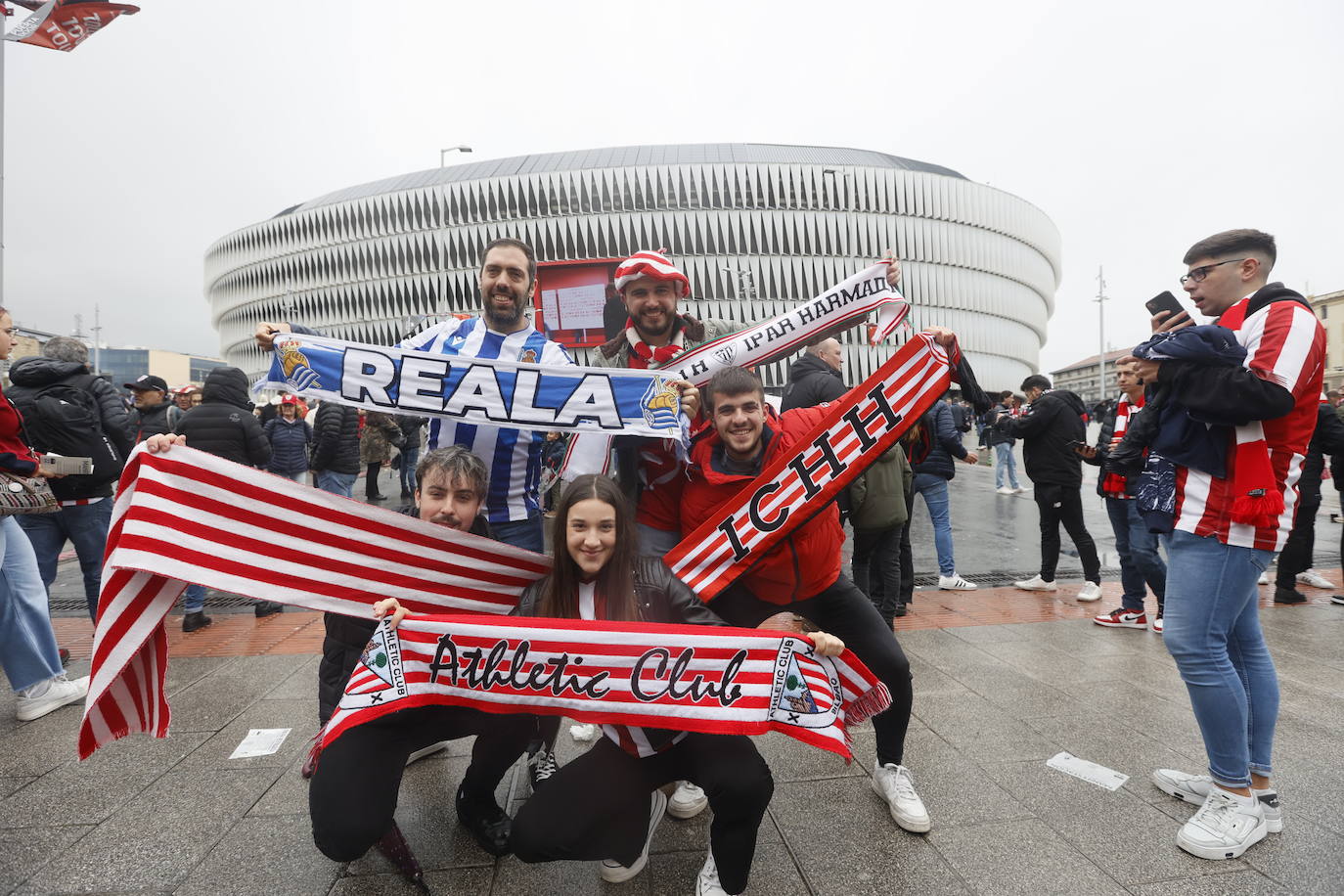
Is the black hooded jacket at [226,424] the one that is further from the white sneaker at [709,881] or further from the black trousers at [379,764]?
the white sneaker at [709,881]

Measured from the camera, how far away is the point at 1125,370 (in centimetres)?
468

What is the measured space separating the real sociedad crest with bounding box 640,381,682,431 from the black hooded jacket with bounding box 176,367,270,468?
429cm

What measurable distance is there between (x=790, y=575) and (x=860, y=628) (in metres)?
0.36

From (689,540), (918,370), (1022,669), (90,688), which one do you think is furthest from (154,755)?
(1022,669)

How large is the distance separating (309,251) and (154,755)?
6389 cm

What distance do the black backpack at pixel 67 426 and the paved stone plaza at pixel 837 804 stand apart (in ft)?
4.25

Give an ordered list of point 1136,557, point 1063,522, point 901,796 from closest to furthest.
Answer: point 901,796 → point 1136,557 → point 1063,522

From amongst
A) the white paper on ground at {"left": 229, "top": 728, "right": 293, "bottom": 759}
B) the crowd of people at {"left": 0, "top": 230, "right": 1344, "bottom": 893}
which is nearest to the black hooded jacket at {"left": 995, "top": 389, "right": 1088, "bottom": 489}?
the crowd of people at {"left": 0, "top": 230, "right": 1344, "bottom": 893}

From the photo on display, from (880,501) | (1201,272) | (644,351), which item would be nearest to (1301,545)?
(880,501)

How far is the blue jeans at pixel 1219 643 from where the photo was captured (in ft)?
8.19

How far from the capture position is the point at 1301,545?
19.8 ft

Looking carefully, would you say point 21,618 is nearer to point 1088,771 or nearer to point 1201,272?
point 1088,771

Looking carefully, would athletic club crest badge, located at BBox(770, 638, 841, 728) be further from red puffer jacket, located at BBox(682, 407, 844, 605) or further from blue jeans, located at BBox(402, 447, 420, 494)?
blue jeans, located at BBox(402, 447, 420, 494)

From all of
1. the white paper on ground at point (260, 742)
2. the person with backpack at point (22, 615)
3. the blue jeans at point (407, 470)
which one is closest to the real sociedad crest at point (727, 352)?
the white paper on ground at point (260, 742)
